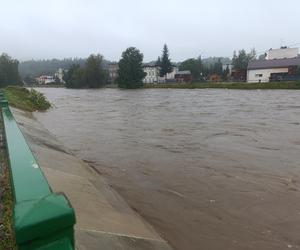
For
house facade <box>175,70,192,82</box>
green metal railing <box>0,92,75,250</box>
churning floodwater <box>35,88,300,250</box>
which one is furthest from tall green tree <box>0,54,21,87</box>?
green metal railing <box>0,92,75,250</box>

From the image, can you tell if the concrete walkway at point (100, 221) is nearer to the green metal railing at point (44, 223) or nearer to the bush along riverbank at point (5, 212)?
the bush along riverbank at point (5, 212)

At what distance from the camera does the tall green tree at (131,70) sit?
3406 inches

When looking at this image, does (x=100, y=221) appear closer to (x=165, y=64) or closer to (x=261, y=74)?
(x=261, y=74)

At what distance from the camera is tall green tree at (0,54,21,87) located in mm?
91625

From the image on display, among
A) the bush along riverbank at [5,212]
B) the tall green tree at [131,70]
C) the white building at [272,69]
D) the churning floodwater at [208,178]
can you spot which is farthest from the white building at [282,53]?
the bush along riverbank at [5,212]

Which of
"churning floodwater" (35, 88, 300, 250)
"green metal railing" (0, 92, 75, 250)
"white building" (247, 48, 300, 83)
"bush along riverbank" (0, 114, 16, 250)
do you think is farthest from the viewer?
"white building" (247, 48, 300, 83)

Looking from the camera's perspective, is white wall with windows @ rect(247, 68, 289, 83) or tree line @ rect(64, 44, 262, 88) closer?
white wall with windows @ rect(247, 68, 289, 83)

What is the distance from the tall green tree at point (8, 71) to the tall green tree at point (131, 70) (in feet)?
87.7

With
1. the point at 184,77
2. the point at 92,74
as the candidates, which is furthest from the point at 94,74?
the point at 184,77

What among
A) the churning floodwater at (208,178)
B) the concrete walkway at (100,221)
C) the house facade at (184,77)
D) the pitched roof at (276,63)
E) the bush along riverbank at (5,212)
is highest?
the pitched roof at (276,63)

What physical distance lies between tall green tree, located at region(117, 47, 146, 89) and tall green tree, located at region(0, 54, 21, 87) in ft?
87.7

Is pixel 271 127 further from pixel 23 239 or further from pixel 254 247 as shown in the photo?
pixel 23 239

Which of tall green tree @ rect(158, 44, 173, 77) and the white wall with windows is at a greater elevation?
tall green tree @ rect(158, 44, 173, 77)

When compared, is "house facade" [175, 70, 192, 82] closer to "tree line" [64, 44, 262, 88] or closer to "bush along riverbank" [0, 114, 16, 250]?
"tree line" [64, 44, 262, 88]
